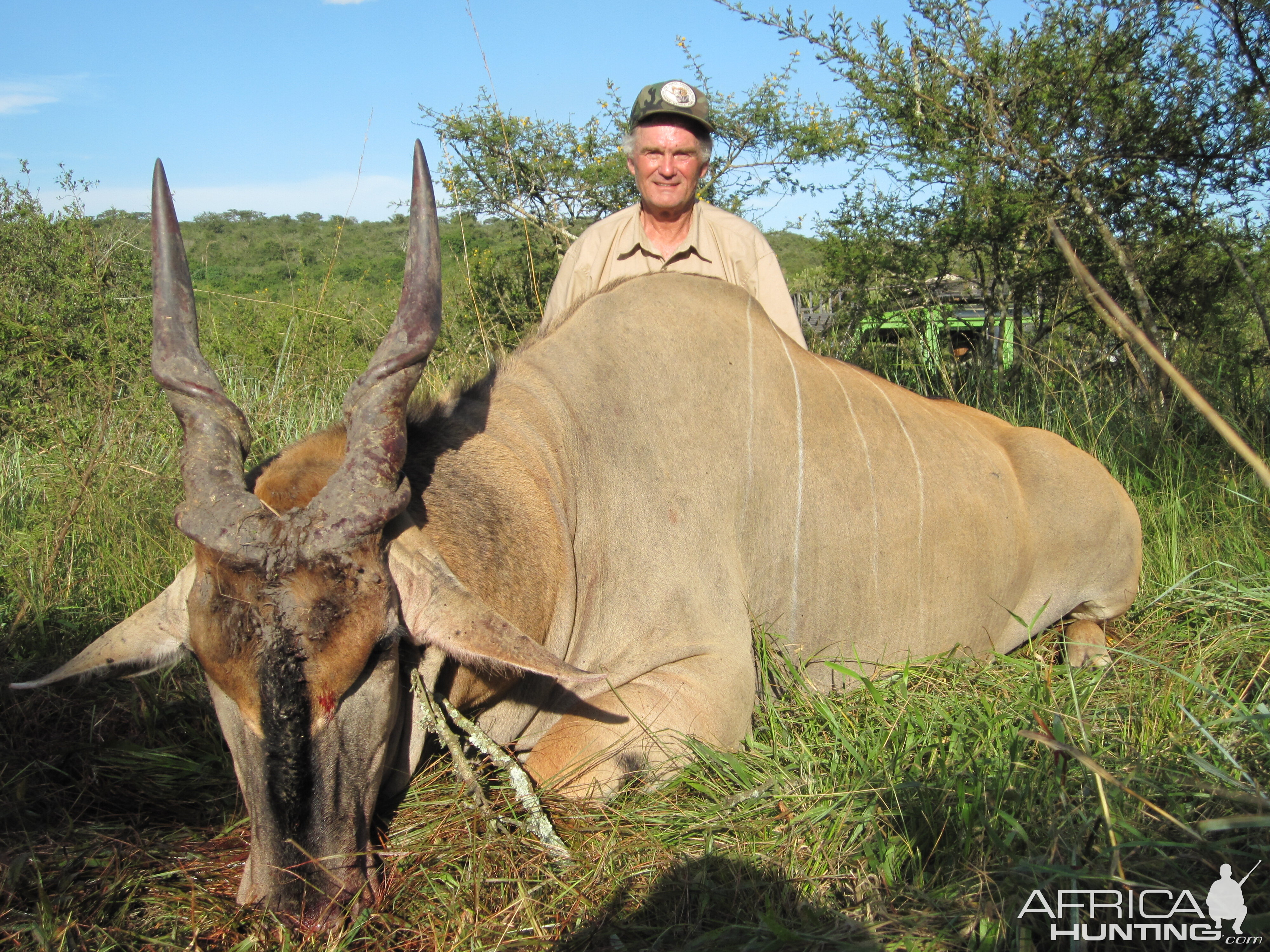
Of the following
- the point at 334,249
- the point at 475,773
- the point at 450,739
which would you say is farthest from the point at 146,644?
the point at 334,249

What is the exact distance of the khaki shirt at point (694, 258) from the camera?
455 centimetres

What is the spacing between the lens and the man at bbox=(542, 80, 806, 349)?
173 inches

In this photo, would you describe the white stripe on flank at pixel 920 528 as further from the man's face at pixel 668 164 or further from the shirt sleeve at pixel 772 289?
the man's face at pixel 668 164

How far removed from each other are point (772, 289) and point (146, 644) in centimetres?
315

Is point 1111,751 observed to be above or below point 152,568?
below

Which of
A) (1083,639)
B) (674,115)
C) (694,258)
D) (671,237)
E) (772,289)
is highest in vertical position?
(674,115)

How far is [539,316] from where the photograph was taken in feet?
25.8

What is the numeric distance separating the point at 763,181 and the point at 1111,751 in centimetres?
822

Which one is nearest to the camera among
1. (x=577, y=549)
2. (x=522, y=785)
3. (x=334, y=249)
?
(x=522, y=785)

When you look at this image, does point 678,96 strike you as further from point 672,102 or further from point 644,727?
point 644,727

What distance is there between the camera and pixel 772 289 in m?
4.55

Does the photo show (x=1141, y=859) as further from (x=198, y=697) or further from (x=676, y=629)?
(x=198, y=697)

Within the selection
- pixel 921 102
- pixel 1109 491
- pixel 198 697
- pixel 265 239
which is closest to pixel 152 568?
pixel 198 697

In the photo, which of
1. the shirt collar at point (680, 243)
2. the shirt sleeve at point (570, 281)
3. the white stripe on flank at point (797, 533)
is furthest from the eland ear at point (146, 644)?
the shirt collar at point (680, 243)
